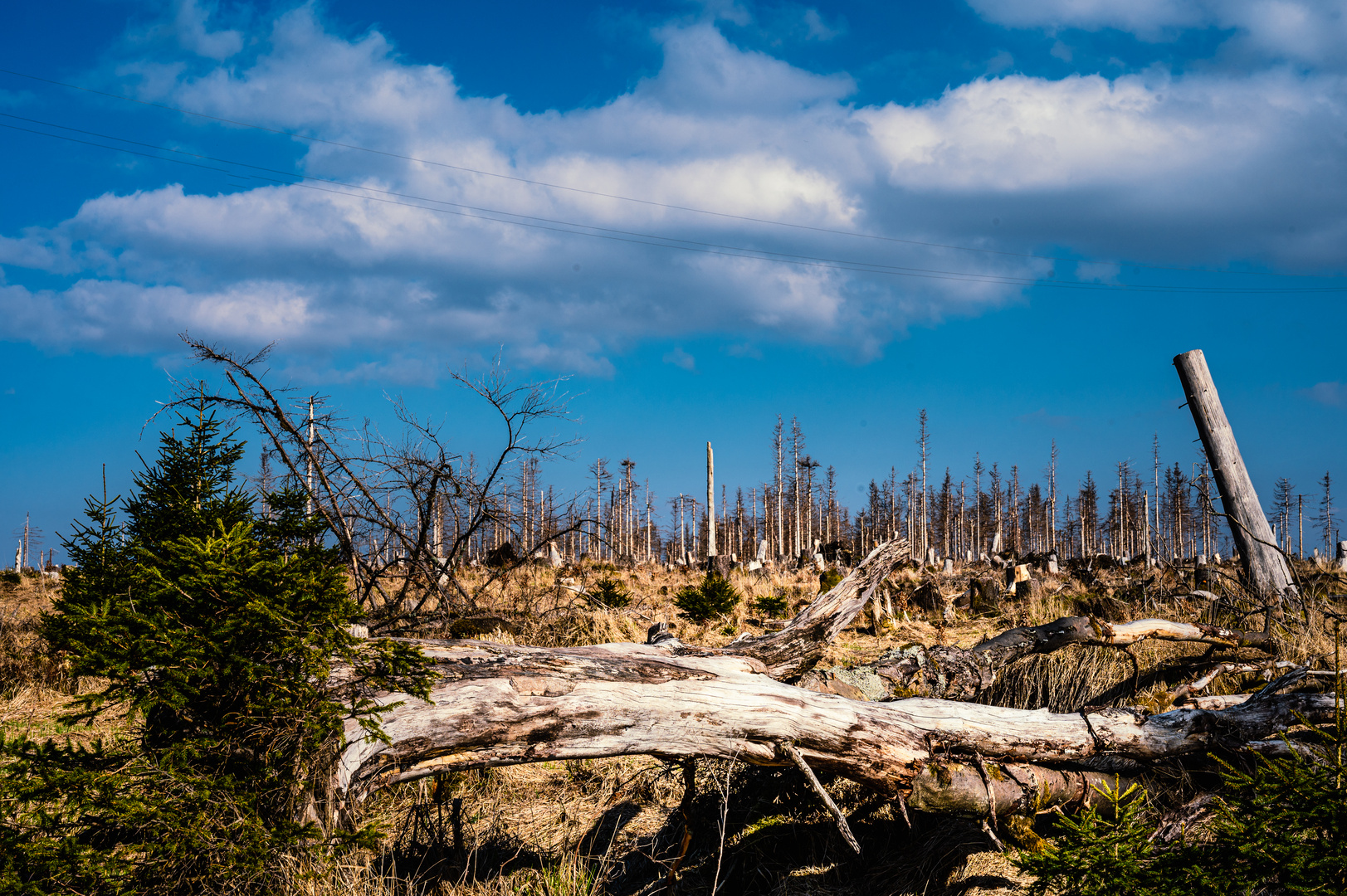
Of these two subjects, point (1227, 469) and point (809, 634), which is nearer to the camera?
point (809, 634)

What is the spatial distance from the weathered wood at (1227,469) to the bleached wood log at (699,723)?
579cm

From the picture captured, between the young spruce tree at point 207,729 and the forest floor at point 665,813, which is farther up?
the young spruce tree at point 207,729

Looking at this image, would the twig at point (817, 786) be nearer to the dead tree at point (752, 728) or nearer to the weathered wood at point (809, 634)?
the dead tree at point (752, 728)

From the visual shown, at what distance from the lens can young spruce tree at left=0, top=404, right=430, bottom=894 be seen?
2.53 meters

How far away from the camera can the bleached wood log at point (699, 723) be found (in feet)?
10.2

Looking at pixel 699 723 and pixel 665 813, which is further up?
pixel 699 723

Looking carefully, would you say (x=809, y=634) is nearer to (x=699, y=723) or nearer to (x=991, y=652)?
(x=699, y=723)

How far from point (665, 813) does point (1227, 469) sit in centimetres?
830

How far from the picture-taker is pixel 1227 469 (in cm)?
919

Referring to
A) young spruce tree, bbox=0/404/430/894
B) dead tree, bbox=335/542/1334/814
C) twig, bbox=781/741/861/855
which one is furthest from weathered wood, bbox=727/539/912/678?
young spruce tree, bbox=0/404/430/894

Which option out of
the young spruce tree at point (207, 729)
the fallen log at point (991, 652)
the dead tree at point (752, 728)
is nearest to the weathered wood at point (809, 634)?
the fallen log at point (991, 652)

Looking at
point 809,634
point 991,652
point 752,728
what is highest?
point 809,634

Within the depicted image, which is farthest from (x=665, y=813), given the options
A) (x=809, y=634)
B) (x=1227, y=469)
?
(x=1227, y=469)

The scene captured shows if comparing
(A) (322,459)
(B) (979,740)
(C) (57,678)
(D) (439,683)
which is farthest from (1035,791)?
(C) (57,678)
